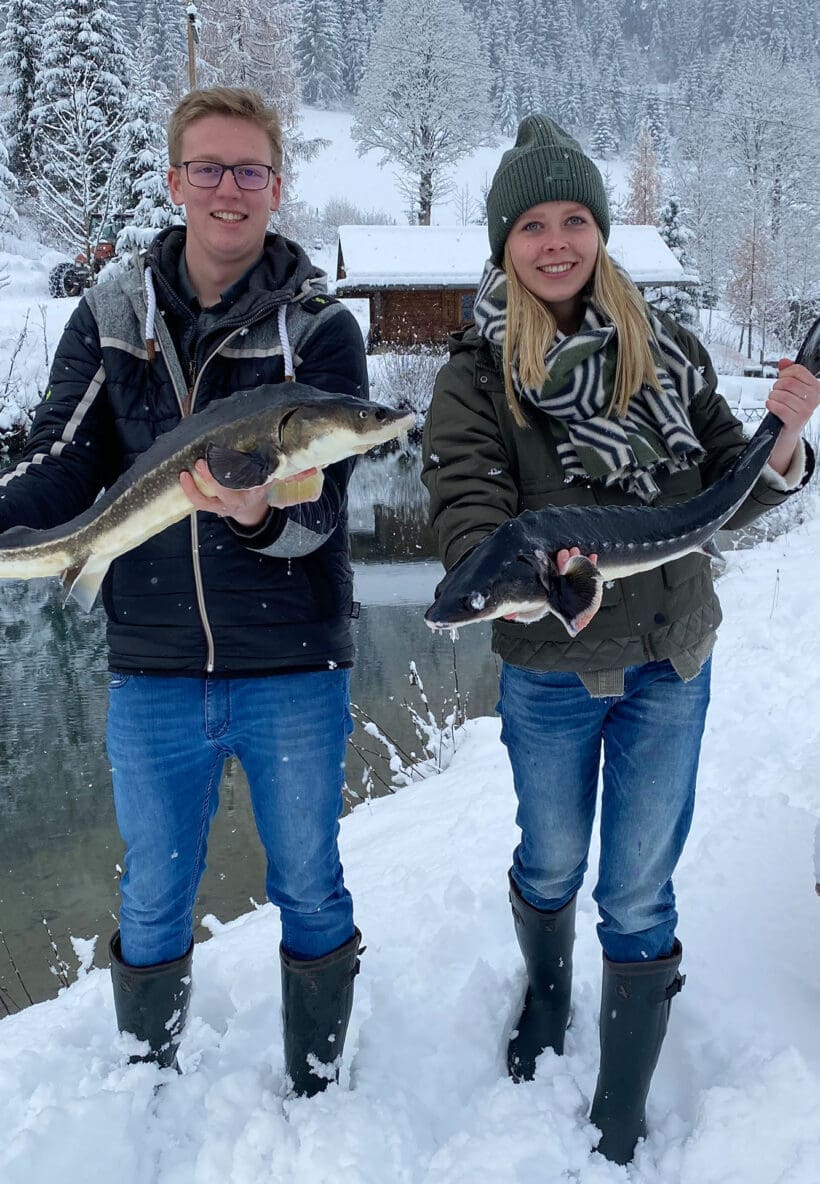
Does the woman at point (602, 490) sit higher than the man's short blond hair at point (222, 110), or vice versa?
the man's short blond hair at point (222, 110)

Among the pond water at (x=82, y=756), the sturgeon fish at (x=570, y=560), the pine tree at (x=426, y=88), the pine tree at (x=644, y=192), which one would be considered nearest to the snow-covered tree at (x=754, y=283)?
the pine tree at (x=644, y=192)

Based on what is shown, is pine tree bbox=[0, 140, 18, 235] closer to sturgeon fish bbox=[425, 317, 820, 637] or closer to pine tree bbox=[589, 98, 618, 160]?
sturgeon fish bbox=[425, 317, 820, 637]

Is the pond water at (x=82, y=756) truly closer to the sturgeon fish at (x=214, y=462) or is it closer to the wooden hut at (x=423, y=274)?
the sturgeon fish at (x=214, y=462)

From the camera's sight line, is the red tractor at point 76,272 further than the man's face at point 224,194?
Yes

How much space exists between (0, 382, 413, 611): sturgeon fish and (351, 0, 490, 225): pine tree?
44.8 metres

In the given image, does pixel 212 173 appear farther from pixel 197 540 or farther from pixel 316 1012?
pixel 316 1012

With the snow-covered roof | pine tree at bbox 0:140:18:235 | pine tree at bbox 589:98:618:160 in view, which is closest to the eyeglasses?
the snow-covered roof

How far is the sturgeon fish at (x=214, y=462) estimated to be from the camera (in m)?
1.87

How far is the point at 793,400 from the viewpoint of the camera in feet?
7.18

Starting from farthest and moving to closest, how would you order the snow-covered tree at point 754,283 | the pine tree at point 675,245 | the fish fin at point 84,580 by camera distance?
1. the snow-covered tree at point 754,283
2. the pine tree at point 675,245
3. the fish fin at point 84,580

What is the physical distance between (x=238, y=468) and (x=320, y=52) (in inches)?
3019

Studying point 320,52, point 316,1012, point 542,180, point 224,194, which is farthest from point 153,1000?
point 320,52

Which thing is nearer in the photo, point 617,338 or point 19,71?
point 617,338

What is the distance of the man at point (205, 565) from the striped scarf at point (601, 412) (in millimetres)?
536
